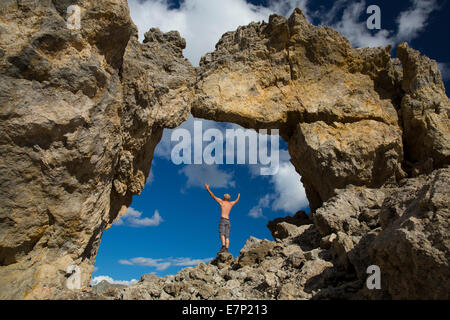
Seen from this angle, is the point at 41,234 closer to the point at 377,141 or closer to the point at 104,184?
the point at 104,184

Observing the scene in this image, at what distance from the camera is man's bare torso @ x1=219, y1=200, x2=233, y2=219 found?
10419 millimetres

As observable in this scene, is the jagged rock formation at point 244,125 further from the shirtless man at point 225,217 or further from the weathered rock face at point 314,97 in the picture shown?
the shirtless man at point 225,217

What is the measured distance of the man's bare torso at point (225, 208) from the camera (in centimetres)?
1042

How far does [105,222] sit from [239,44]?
7.69m

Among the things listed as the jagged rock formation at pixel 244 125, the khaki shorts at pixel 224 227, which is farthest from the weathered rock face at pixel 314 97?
the khaki shorts at pixel 224 227

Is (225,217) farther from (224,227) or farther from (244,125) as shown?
(244,125)

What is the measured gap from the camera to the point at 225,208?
413 inches

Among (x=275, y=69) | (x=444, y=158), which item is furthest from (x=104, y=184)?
(x=444, y=158)

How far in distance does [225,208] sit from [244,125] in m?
2.95

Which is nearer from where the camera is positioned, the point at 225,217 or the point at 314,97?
the point at 225,217

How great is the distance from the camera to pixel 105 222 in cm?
778

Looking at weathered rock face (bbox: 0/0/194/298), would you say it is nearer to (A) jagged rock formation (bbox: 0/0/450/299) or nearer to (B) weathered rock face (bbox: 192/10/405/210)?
(A) jagged rock formation (bbox: 0/0/450/299)

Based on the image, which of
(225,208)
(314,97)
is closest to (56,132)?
(225,208)

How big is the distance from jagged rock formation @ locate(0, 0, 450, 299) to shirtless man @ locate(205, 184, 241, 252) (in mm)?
1180
